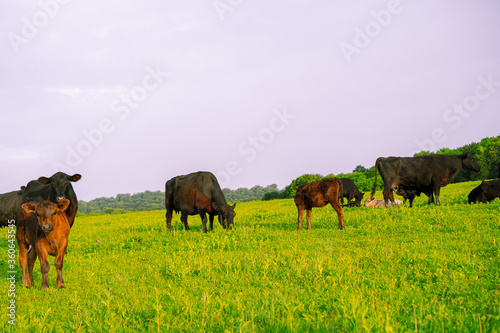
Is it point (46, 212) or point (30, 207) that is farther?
point (30, 207)

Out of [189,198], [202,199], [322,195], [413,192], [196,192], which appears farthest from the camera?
[413,192]

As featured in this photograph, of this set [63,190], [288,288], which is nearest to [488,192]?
[288,288]

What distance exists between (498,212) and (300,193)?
25.3ft

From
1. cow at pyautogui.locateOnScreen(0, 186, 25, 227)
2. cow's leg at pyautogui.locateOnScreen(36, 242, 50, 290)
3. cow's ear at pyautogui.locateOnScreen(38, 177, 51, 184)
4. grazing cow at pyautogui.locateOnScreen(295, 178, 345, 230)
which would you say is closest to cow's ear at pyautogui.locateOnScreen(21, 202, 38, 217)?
cow's leg at pyautogui.locateOnScreen(36, 242, 50, 290)

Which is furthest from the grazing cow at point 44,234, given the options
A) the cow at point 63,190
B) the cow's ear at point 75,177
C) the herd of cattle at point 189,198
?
the cow's ear at point 75,177

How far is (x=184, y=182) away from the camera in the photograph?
15.5 meters

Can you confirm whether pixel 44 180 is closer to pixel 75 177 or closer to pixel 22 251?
pixel 75 177

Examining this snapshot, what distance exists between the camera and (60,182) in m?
10.7

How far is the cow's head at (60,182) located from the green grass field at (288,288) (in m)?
2.21

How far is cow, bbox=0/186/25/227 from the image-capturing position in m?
13.8

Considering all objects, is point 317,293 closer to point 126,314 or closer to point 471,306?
point 471,306

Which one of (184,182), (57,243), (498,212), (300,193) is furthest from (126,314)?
(498,212)

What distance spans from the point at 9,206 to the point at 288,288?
1337 centimetres

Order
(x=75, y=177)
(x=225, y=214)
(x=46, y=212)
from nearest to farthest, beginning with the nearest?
(x=46, y=212) → (x=75, y=177) → (x=225, y=214)
